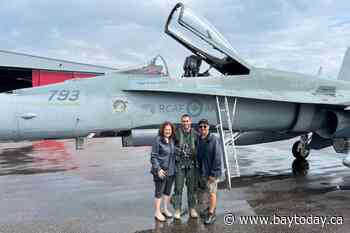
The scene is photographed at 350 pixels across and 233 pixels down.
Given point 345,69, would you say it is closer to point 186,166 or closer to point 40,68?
point 186,166

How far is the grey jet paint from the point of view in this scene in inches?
250

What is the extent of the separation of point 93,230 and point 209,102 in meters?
3.45

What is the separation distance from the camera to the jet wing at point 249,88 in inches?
279

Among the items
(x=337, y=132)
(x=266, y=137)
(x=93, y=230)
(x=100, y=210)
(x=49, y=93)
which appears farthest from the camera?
(x=266, y=137)

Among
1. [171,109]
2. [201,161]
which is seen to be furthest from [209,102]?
[201,161]

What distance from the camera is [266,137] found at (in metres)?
10.2

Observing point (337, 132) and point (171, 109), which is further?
point (337, 132)

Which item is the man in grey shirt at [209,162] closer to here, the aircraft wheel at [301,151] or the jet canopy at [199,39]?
the jet canopy at [199,39]

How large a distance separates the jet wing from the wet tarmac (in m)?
1.74

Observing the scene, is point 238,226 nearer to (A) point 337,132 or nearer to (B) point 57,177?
(A) point 337,132

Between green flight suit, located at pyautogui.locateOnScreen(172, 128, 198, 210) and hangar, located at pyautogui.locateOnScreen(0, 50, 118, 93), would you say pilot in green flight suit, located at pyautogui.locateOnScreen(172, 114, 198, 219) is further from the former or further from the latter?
hangar, located at pyautogui.locateOnScreen(0, 50, 118, 93)
